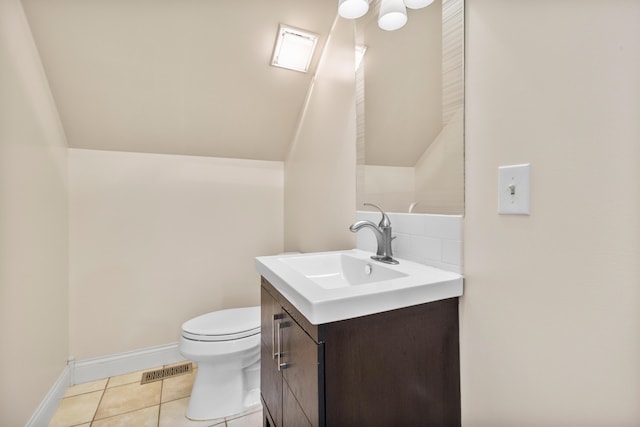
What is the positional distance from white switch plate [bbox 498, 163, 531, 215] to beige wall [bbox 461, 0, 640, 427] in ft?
0.06

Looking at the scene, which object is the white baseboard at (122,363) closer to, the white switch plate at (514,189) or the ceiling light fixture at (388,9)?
the white switch plate at (514,189)

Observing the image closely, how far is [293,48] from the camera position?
5.70ft

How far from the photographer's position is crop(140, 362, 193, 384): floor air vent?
186 centimetres

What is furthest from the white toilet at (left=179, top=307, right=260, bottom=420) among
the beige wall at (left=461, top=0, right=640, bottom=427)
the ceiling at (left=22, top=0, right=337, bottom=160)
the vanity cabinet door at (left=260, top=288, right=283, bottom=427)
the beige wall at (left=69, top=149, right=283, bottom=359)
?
the ceiling at (left=22, top=0, right=337, bottom=160)

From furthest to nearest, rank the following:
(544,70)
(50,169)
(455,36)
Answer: (50,169)
(455,36)
(544,70)

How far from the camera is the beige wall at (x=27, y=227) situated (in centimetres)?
116

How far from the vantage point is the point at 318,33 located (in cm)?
169

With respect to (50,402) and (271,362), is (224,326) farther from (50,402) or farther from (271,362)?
(50,402)

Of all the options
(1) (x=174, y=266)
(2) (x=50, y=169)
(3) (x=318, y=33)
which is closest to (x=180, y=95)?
(2) (x=50, y=169)

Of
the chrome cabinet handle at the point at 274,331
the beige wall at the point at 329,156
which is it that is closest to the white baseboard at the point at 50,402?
the chrome cabinet handle at the point at 274,331

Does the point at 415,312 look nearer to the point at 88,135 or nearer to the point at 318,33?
the point at 318,33

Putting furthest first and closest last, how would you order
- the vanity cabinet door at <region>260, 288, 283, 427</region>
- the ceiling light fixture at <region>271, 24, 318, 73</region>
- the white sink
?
the ceiling light fixture at <region>271, 24, 318, 73</region>, the vanity cabinet door at <region>260, 288, 283, 427</region>, the white sink

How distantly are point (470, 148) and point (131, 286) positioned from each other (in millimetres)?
2175

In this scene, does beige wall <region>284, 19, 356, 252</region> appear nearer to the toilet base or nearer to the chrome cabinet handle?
the chrome cabinet handle
